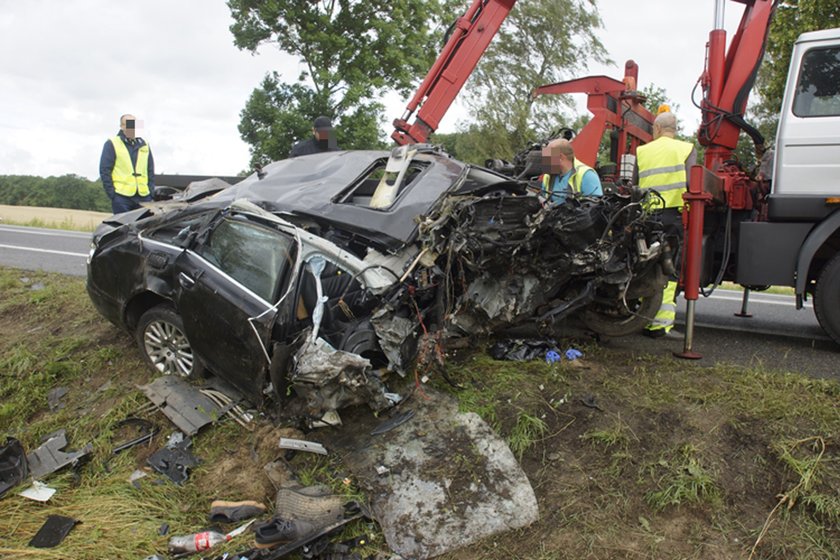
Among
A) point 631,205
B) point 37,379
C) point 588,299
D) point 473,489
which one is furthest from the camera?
point 37,379

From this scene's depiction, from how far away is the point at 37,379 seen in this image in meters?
5.06

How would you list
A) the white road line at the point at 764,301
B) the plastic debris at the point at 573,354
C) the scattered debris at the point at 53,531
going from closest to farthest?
the scattered debris at the point at 53,531, the plastic debris at the point at 573,354, the white road line at the point at 764,301

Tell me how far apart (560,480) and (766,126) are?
22.1 meters

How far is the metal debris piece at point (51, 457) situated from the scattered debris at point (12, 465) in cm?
6

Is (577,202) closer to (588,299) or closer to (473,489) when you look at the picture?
(588,299)

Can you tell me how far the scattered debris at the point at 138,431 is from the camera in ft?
13.4

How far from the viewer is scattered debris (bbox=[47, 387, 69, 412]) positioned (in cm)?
480

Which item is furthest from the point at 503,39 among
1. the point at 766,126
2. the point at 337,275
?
the point at 337,275

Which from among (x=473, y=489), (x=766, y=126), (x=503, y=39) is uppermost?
(x=503, y=39)

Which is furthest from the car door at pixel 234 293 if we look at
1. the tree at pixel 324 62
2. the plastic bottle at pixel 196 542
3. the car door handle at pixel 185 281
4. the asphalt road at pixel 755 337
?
the tree at pixel 324 62

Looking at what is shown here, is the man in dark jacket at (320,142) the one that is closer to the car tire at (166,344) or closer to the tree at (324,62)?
the car tire at (166,344)

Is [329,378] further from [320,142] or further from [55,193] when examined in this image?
[55,193]

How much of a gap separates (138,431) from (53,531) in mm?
1011

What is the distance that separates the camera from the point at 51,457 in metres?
3.99
